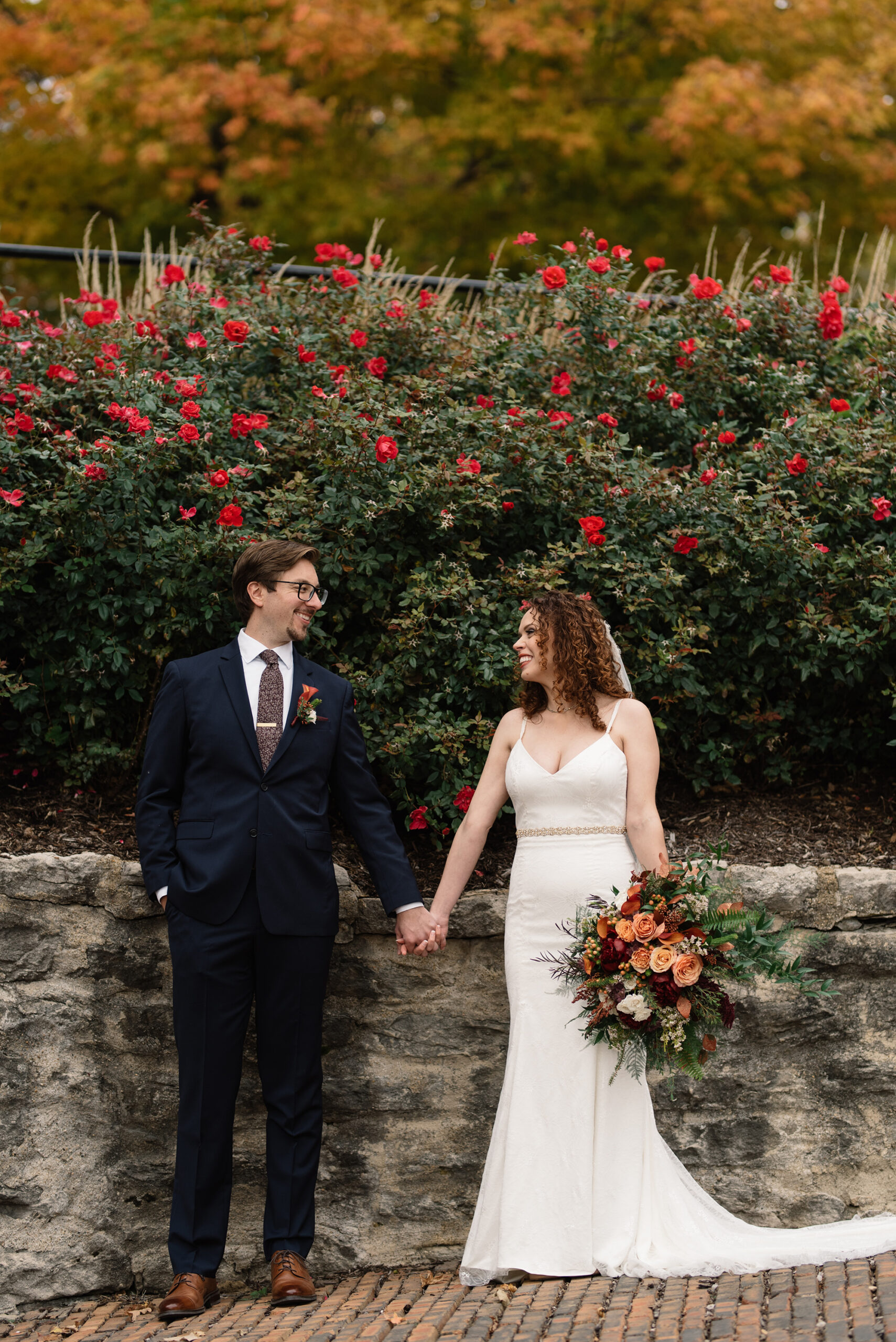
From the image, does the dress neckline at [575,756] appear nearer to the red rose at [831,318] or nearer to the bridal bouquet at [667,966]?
the bridal bouquet at [667,966]

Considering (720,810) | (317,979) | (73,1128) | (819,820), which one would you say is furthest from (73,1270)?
(819,820)

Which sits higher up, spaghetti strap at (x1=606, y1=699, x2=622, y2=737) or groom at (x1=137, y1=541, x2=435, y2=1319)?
Result: spaghetti strap at (x1=606, y1=699, x2=622, y2=737)

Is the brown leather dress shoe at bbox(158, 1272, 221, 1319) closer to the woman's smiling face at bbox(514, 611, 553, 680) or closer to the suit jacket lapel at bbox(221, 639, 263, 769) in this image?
the suit jacket lapel at bbox(221, 639, 263, 769)

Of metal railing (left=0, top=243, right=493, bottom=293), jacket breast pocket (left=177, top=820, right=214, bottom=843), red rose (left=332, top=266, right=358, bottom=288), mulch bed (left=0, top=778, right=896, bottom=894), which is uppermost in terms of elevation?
metal railing (left=0, top=243, right=493, bottom=293)

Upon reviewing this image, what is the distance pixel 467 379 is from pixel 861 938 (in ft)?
10.3

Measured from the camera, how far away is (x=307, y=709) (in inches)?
169

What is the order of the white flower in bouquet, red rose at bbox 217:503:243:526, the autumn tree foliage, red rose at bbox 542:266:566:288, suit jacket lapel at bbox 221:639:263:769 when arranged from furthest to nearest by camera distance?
the autumn tree foliage
red rose at bbox 542:266:566:288
red rose at bbox 217:503:243:526
suit jacket lapel at bbox 221:639:263:769
the white flower in bouquet

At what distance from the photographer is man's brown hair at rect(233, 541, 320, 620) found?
14.3 feet

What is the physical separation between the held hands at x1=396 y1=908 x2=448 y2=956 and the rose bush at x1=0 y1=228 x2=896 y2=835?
0.60 m

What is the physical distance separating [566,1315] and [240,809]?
1897 mm

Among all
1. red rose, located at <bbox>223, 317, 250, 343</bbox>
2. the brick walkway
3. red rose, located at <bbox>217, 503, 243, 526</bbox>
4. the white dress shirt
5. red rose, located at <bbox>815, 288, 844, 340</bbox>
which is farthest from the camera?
red rose, located at <bbox>815, 288, 844, 340</bbox>

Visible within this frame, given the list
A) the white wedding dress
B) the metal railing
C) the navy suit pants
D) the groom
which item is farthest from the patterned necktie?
→ the metal railing

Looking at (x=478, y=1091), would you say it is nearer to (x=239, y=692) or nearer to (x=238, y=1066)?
(x=238, y=1066)

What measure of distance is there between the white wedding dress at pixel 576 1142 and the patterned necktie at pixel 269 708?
0.87 meters
